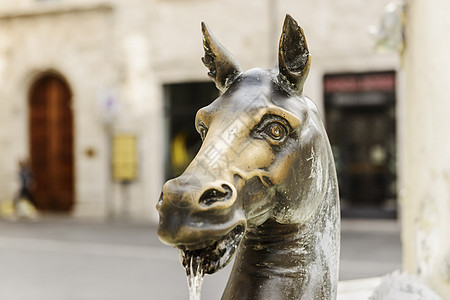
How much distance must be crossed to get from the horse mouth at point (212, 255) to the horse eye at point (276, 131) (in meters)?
0.24

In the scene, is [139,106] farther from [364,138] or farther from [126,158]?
[364,138]

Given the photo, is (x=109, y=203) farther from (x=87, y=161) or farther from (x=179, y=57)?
(x=179, y=57)

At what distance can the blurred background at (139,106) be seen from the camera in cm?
1030

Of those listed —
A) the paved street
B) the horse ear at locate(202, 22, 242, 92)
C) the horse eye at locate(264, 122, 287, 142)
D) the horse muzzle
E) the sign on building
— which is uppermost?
the horse ear at locate(202, 22, 242, 92)

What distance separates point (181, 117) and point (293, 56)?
11.1 metres

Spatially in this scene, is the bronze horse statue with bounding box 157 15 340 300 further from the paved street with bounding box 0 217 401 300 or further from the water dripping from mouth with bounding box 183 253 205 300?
the paved street with bounding box 0 217 401 300

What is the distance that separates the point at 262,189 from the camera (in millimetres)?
1127

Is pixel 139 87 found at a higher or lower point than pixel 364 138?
higher

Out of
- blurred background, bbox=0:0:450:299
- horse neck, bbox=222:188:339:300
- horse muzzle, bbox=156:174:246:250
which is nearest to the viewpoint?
horse muzzle, bbox=156:174:246:250

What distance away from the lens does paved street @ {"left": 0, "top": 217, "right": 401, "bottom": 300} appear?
5.38 meters

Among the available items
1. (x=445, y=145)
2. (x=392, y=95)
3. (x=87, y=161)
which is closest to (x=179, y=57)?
(x=87, y=161)

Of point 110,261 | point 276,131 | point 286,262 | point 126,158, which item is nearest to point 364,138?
point 126,158

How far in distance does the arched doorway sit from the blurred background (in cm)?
3

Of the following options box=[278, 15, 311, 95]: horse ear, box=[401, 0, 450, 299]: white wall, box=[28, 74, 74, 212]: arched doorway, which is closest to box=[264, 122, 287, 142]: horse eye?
box=[278, 15, 311, 95]: horse ear
